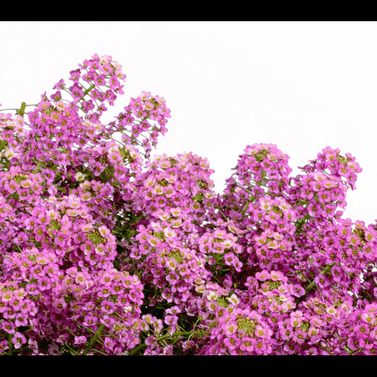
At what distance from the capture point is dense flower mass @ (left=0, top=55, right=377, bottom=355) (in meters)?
2.45

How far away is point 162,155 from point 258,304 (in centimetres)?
98

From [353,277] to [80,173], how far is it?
4.68 feet

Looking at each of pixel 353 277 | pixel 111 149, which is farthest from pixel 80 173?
pixel 353 277

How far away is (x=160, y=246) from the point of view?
2.75 meters

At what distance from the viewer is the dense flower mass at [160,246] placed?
2445mm

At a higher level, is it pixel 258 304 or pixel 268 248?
pixel 268 248

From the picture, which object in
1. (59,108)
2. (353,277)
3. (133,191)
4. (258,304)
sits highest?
(59,108)
